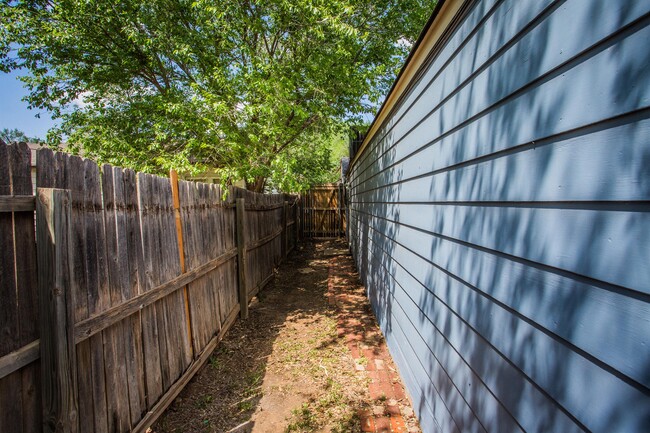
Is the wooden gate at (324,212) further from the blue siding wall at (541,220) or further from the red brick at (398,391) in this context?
the blue siding wall at (541,220)

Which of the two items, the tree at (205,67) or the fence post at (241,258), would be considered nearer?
the fence post at (241,258)

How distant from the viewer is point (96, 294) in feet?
6.54

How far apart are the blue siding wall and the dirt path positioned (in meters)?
0.80

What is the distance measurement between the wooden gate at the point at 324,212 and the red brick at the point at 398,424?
40.4 ft

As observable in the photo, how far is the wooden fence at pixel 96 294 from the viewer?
59.4 inches

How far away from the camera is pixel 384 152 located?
4473mm

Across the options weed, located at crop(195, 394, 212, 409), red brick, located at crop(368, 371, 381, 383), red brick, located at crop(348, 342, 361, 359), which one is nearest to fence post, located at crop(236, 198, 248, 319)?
red brick, located at crop(348, 342, 361, 359)

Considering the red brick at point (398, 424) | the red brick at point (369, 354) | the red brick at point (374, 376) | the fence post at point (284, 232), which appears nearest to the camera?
the red brick at point (398, 424)

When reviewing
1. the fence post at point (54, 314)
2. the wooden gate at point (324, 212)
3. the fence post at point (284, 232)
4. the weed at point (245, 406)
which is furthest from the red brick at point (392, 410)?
the wooden gate at point (324, 212)

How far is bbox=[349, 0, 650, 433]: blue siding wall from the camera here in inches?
32.1

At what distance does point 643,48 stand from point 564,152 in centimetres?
32

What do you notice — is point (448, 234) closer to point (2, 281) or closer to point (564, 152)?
point (564, 152)

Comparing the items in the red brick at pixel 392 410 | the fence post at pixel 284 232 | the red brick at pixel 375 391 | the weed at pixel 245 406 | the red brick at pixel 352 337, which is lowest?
the weed at pixel 245 406

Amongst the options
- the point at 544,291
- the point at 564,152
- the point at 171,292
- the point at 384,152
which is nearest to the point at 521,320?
the point at 544,291
